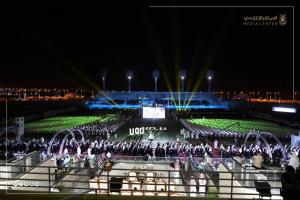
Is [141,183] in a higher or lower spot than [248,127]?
higher

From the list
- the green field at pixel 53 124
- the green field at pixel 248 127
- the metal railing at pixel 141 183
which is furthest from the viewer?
the green field at pixel 53 124

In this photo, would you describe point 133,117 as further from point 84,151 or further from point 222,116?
point 84,151

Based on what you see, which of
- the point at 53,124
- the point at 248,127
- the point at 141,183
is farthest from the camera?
the point at 53,124

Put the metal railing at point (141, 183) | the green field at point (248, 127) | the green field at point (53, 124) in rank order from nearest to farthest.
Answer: the metal railing at point (141, 183), the green field at point (248, 127), the green field at point (53, 124)

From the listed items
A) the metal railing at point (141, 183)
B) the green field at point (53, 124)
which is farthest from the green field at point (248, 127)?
the metal railing at point (141, 183)

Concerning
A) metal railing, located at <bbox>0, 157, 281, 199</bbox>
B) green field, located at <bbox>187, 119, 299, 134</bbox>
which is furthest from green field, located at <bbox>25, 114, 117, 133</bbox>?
metal railing, located at <bbox>0, 157, 281, 199</bbox>

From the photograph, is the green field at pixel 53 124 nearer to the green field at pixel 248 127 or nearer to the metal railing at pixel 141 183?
the green field at pixel 248 127

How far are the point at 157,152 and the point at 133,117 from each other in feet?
85.3

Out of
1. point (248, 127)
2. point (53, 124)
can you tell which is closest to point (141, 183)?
point (248, 127)

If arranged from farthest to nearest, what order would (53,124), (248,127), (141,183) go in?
(53,124), (248,127), (141,183)

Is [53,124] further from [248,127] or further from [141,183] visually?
[141,183]

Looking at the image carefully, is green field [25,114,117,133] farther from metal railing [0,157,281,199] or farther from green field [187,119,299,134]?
metal railing [0,157,281,199]

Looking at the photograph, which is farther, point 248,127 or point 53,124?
point 53,124

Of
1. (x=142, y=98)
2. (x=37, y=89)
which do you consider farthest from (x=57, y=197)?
(x=37, y=89)
